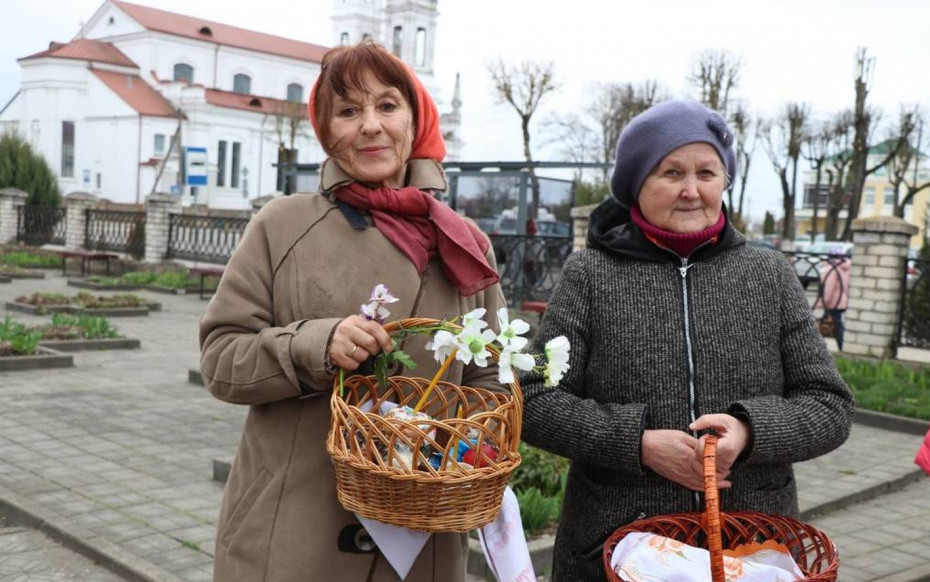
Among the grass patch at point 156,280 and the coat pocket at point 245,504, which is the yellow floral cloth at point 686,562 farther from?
the grass patch at point 156,280

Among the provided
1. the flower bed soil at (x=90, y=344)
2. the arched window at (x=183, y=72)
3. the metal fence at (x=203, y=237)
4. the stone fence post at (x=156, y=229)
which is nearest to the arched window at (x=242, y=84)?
the arched window at (x=183, y=72)

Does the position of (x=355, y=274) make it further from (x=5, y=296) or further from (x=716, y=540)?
(x=5, y=296)

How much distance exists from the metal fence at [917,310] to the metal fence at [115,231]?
68.6 ft

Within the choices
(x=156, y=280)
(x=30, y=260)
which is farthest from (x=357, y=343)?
(x=30, y=260)

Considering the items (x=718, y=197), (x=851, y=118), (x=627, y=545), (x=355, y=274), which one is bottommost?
(x=627, y=545)

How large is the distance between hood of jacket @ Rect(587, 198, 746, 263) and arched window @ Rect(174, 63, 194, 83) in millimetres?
71649

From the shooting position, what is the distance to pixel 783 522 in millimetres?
2215

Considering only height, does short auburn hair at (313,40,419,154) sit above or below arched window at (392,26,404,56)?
below

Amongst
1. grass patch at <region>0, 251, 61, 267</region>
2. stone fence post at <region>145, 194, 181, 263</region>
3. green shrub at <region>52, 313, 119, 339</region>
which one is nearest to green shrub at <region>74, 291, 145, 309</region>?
green shrub at <region>52, 313, 119, 339</region>

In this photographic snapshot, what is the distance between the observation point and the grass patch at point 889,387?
9648 mm

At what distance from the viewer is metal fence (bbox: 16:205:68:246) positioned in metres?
32.2

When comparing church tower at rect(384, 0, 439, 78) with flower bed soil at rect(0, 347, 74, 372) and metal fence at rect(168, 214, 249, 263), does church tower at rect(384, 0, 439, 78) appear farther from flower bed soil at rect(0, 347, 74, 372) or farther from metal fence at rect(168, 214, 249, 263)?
flower bed soil at rect(0, 347, 74, 372)

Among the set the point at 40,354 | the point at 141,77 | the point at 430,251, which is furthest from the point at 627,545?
the point at 141,77

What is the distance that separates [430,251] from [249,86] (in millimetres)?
76352
